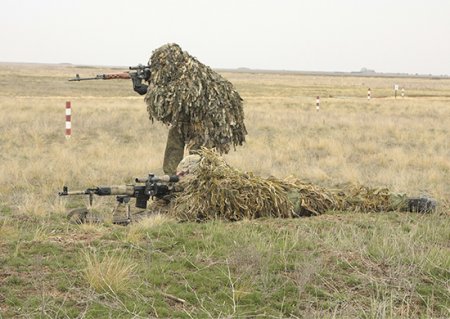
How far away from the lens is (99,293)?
4.32 metres

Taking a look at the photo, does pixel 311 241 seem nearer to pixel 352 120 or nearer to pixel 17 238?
pixel 17 238

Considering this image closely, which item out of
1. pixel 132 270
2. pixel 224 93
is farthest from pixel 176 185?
pixel 132 270

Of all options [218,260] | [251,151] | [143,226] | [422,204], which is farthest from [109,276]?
[251,151]

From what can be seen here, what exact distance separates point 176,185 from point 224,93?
186cm

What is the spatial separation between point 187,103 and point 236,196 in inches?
67.8

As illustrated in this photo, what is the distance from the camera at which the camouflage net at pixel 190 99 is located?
797 cm

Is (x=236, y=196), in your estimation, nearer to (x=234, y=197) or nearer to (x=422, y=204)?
(x=234, y=197)

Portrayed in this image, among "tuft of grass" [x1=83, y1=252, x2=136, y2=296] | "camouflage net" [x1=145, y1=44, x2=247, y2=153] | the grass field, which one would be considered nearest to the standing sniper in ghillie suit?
"camouflage net" [x1=145, y1=44, x2=247, y2=153]

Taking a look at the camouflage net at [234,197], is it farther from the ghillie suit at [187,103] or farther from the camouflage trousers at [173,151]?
the camouflage trousers at [173,151]

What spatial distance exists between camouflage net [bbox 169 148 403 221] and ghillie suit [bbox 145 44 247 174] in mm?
1026

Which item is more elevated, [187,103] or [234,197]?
[187,103]

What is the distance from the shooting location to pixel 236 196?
269 inches

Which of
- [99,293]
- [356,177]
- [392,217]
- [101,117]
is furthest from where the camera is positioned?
[101,117]

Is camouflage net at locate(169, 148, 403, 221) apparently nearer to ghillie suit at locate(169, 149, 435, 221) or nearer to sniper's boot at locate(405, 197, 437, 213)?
ghillie suit at locate(169, 149, 435, 221)
